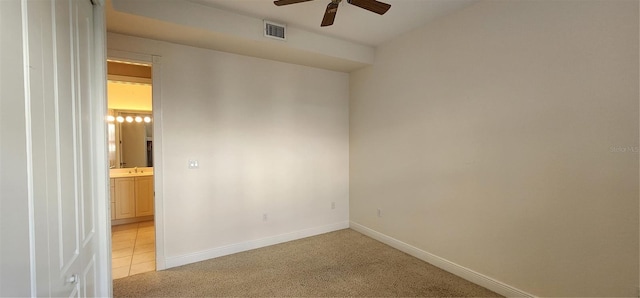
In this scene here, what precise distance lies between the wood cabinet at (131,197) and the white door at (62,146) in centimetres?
371

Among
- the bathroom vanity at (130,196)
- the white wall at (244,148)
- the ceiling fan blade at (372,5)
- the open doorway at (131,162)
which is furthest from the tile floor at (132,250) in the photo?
the ceiling fan blade at (372,5)

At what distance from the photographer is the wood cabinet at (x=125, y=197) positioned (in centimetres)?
445

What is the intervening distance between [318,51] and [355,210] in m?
2.47

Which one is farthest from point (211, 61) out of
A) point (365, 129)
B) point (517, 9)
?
point (517, 9)

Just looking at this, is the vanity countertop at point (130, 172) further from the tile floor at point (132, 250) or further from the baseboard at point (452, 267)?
the baseboard at point (452, 267)

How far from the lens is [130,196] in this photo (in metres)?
4.56

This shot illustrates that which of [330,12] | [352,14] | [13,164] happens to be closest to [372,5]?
[330,12]

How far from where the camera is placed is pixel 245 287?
2.56 m

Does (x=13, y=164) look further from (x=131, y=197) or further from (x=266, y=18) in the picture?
(x=131, y=197)

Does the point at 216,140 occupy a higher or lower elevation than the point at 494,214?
higher

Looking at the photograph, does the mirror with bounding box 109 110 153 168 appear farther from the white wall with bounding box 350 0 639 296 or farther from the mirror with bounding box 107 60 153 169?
the white wall with bounding box 350 0 639 296

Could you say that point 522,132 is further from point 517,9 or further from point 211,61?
point 211,61

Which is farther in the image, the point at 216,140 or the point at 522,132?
the point at 216,140

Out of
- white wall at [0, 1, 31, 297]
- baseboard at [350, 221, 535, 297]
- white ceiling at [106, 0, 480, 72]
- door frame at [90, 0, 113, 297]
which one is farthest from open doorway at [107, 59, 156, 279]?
white wall at [0, 1, 31, 297]
